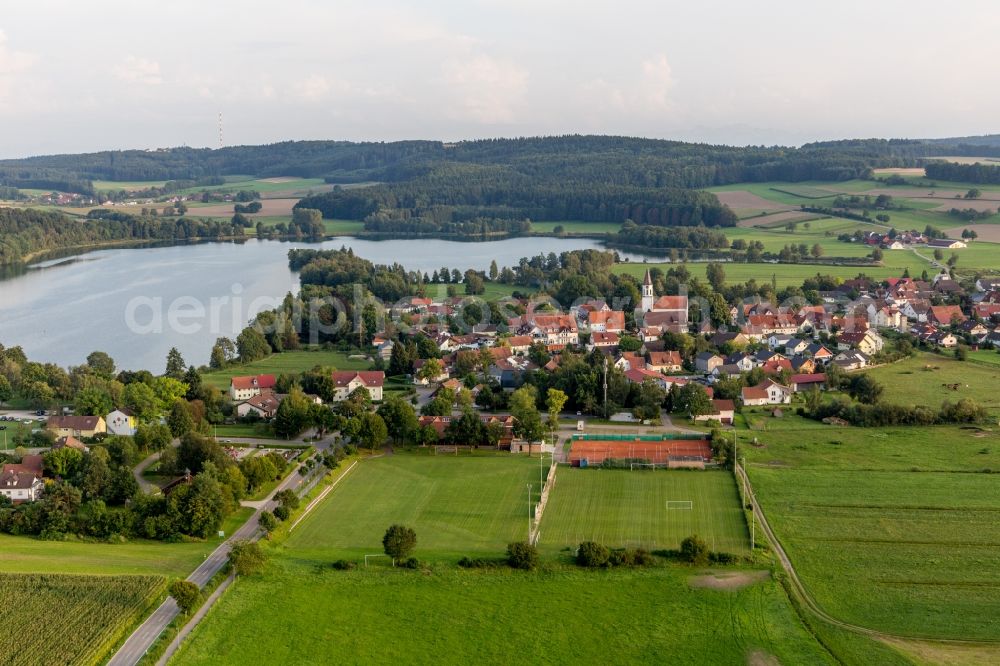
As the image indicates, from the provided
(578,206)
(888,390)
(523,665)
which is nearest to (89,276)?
(578,206)

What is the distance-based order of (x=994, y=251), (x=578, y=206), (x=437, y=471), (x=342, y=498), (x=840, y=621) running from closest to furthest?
(x=840, y=621)
(x=342, y=498)
(x=437, y=471)
(x=994, y=251)
(x=578, y=206)

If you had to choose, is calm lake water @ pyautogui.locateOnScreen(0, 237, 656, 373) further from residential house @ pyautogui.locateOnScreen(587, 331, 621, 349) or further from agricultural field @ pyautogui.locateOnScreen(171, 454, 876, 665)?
agricultural field @ pyautogui.locateOnScreen(171, 454, 876, 665)

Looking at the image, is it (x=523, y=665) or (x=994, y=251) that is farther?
(x=994, y=251)

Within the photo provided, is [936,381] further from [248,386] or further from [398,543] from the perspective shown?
[248,386]

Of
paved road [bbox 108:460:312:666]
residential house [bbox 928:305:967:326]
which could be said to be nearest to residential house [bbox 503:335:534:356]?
residential house [bbox 928:305:967:326]

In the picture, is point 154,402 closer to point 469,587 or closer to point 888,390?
point 469,587
